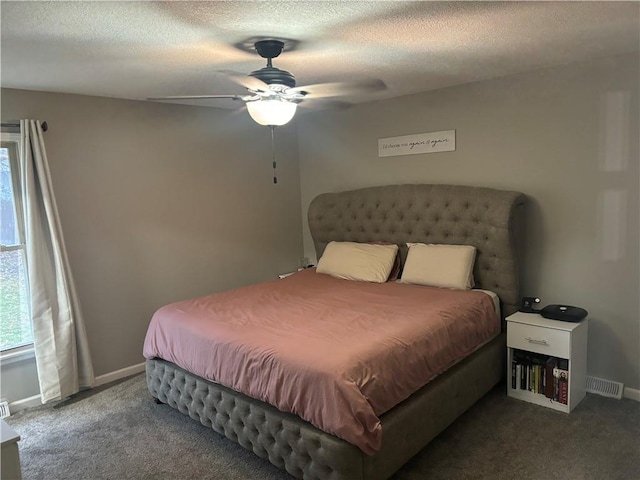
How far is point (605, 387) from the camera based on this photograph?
3.21m

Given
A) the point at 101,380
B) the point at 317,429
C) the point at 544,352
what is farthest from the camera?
the point at 101,380

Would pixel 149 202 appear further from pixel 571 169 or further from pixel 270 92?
pixel 571 169

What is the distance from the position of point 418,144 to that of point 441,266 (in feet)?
3.68

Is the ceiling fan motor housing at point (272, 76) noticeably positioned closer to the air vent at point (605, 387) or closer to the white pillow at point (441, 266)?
the white pillow at point (441, 266)

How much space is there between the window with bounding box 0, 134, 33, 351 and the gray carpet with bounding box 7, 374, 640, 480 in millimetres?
572

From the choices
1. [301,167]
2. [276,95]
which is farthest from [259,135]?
[276,95]

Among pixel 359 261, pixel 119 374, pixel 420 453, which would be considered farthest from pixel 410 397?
pixel 119 374

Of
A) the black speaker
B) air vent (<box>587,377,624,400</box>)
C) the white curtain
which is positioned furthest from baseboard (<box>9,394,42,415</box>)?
air vent (<box>587,377,624,400</box>)

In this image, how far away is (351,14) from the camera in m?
2.07

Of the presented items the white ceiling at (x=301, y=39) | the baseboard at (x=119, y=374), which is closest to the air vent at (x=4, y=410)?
the baseboard at (x=119, y=374)

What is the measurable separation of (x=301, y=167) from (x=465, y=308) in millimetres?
2576

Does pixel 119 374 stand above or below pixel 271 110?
below

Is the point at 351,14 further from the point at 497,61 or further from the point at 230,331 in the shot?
the point at 230,331

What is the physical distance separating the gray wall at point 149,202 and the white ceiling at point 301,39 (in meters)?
0.41
